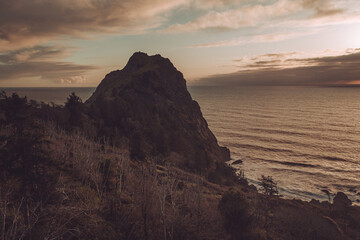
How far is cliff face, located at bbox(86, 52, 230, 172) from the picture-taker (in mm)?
55309

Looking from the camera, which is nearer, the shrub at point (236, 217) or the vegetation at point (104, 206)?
the vegetation at point (104, 206)

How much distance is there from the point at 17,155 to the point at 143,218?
1060cm

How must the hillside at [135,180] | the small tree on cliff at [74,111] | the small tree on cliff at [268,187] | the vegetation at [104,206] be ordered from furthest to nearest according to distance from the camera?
the small tree on cliff at [74,111] < the small tree on cliff at [268,187] < the hillside at [135,180] < the vegetation at [104,206]

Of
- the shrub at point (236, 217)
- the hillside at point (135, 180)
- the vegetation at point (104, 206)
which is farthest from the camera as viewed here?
the shrub at point (236, 217)

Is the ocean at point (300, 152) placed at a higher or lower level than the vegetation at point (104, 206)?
lower

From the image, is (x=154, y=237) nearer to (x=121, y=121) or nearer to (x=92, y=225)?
(x=92, y=225)

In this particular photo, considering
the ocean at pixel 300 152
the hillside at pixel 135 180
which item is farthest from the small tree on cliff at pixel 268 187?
the ocean at pixel 300 152

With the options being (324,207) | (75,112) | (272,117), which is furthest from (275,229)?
(272,117)

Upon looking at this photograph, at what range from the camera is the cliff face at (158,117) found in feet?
181

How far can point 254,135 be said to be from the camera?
88500mm

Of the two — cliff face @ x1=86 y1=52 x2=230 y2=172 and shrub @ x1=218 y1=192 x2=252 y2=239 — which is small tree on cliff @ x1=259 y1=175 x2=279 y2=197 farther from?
cliff face @ x1=86 y1=52 x2=230 y2=172

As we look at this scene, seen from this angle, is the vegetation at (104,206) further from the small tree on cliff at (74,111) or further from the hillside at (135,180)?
the small tree on cliff at (74,111)

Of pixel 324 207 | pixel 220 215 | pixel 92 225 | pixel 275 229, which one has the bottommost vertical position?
pixel 324 207

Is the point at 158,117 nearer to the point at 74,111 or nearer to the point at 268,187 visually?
the point at 74,111
